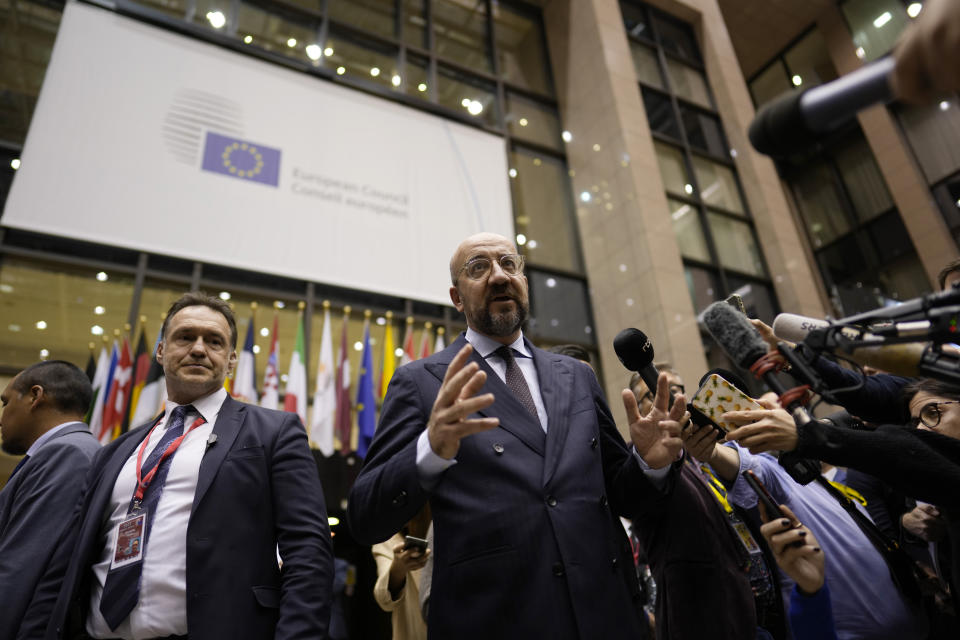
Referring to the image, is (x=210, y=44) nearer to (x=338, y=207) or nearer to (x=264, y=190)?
(x=264, y=190)

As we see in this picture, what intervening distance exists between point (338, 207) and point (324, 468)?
3448 mm

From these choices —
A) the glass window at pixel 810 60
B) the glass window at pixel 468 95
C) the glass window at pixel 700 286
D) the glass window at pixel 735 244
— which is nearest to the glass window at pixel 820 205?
the glass window at pixel 810 60

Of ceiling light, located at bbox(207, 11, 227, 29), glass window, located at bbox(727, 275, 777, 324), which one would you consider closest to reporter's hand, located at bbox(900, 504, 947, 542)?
glass window, located at bbox(727, 275, 777, 324)

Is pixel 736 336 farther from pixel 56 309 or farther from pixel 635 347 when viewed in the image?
pixel 56 309

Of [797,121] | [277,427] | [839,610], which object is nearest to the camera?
[797,121]

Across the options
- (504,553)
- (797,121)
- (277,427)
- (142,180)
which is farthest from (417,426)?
(142,180)

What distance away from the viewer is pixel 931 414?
208 centimetres

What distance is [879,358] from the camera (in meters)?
1.54

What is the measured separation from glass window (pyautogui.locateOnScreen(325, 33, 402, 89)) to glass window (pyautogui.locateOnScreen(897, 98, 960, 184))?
32.8 feet


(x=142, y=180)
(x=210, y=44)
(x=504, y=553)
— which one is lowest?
(x=504, y=553)

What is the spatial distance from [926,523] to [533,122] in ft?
33.1

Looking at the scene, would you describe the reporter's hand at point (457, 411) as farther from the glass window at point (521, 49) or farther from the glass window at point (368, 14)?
the glass window at point (521, 49)

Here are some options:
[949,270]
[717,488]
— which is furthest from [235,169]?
[949,270]

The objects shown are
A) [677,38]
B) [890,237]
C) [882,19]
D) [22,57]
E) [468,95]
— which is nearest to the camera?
[22,57]
